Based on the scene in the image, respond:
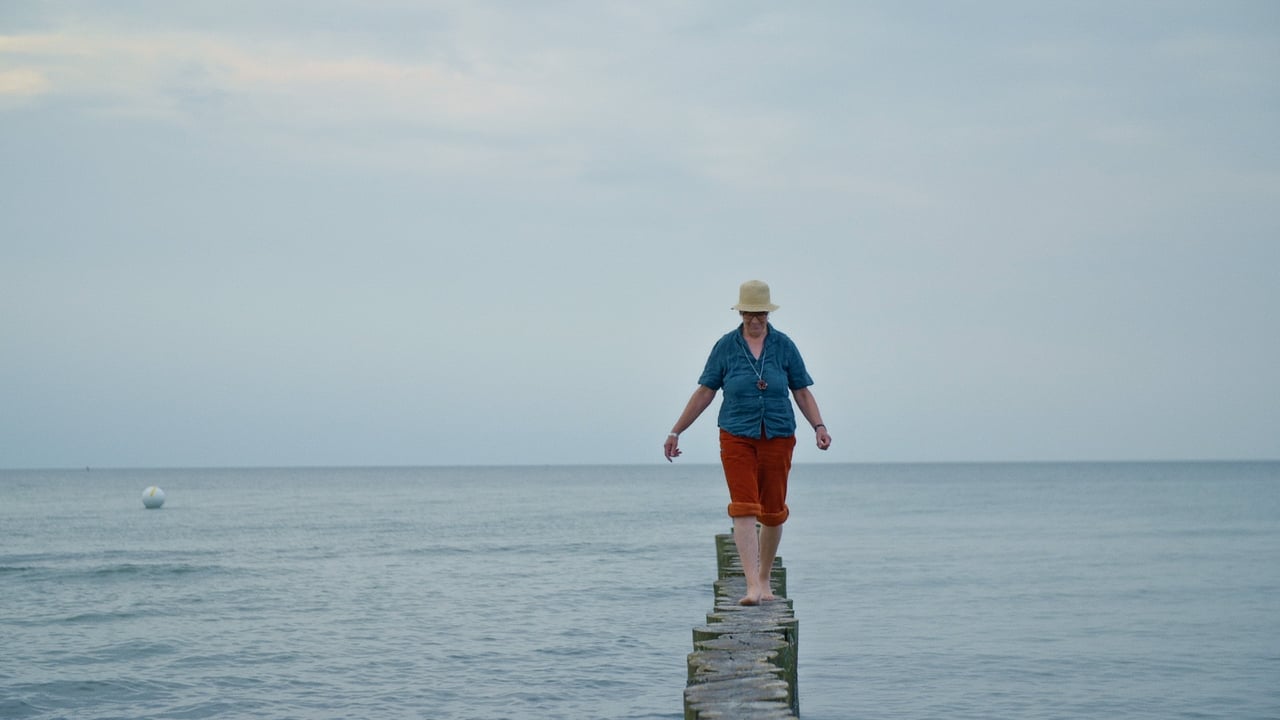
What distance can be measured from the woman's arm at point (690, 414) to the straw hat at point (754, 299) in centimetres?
64

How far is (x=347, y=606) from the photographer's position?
1942 cm

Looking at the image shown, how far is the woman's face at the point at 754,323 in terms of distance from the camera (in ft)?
24.5

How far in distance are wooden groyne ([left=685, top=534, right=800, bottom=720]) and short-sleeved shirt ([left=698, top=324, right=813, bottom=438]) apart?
123 cm

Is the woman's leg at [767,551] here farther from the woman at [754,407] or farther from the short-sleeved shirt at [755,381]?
the short-sleeved shirt at [755,381]

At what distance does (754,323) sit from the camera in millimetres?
7484

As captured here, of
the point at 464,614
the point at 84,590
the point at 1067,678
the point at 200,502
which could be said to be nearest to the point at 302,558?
the point at 84,590

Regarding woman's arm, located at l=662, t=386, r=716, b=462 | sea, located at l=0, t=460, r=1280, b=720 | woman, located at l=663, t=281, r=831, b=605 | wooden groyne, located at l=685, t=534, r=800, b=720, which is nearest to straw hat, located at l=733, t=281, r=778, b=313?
woman, located at l=663, t=281, r=831, b=605

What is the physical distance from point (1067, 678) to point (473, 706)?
6436 mm

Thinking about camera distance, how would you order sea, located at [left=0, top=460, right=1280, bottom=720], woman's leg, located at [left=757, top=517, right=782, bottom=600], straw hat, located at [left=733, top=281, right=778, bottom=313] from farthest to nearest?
sea, located at [left=0, top=460, right=1280, bottom=720]
woman's leg, located at [left=757, top=517, right=782, bottom=600]
straw hat, located at [left=733, top=281, right=778, bottom=313]

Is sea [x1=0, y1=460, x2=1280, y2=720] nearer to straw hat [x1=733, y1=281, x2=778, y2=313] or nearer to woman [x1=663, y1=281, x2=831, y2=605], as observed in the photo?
woman [x1=663, y1=281, x2=831, y2=605]

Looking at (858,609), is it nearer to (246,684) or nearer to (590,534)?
(246,684)

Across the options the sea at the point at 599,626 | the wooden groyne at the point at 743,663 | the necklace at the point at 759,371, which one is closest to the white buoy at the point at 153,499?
the sea at the point at 599,626

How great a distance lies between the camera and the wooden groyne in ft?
19.4

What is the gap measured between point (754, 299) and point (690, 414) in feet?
3.04
